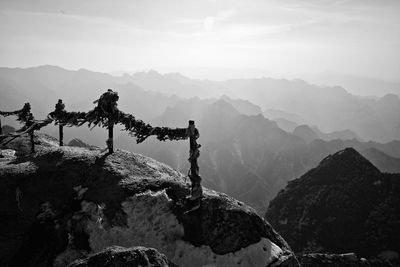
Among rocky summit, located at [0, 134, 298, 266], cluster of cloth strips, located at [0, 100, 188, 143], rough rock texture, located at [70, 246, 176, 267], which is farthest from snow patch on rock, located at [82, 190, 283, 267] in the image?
rough rock texture, located at [70, 246, 176, 267]

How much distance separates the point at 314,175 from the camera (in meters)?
143

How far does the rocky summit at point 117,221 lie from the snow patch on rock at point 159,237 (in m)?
0.05

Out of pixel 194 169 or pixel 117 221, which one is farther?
pixel 194 169

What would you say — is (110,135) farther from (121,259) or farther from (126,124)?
(121,259)

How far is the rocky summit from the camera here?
1925 centimetres

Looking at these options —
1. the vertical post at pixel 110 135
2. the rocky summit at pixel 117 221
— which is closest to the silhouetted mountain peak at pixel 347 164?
the rocky summit at pixel 117 221

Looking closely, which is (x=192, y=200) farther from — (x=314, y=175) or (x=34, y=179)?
(x=314, y=175)

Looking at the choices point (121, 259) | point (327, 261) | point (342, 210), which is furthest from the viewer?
point (342, 210)

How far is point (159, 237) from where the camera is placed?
66.0 ft

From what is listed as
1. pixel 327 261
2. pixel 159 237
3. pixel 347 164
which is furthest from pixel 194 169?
pixel 347 164

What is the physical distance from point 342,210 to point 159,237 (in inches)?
4735

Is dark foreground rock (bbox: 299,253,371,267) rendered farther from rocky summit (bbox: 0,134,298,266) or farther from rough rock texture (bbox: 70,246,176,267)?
rough rock texture (bbox: 70,246,176,267)

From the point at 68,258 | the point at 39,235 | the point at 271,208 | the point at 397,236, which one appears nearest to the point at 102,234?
the point at 68,258

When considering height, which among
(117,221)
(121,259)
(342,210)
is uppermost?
(121,259)
